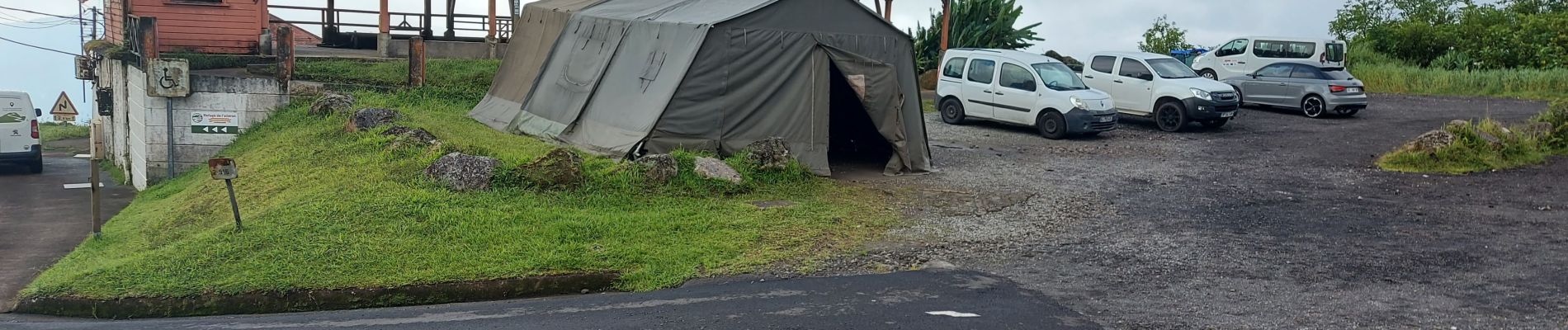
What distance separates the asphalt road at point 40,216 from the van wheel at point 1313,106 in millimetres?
19210

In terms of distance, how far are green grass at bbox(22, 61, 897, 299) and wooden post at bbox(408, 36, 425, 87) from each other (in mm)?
4720

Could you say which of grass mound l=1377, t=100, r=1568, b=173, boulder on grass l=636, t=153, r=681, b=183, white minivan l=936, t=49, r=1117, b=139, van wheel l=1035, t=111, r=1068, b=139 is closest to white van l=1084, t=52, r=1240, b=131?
white minivan l=936, t=49, r=1117, b=139

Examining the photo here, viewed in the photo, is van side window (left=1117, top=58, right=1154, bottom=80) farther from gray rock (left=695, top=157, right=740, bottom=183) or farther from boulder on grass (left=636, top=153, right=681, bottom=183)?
boulder on grass (left=636, top=153, right=681, bottom=183)

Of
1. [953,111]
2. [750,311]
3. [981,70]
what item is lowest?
[750,311]

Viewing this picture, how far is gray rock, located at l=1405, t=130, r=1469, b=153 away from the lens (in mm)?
14266

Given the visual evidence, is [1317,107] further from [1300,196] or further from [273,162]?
[273,162]

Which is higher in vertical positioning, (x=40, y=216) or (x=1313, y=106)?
(x=1313, y=106)

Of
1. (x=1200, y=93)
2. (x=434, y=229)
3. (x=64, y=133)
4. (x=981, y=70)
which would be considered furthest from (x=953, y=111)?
(x=64, y=133)

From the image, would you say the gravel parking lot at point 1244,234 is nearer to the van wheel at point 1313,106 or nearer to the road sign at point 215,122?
the van wheel at point 1313,106

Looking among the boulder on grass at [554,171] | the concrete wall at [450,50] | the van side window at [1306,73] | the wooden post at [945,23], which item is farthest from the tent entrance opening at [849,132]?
the van side window at [1306,73]

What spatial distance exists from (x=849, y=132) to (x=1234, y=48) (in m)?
14.0

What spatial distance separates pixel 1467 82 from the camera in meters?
26.5

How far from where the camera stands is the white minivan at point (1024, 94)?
17.9 metres

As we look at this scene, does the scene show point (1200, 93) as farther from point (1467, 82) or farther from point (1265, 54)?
point (1467, 82)
